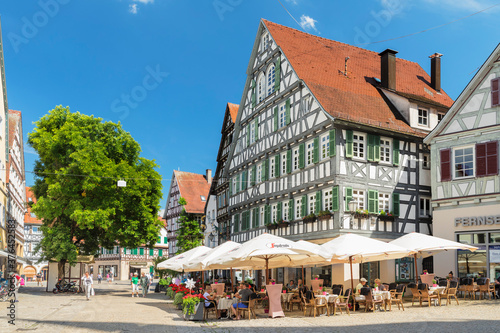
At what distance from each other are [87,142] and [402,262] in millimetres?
19562

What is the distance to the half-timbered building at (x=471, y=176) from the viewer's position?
73.3 feet

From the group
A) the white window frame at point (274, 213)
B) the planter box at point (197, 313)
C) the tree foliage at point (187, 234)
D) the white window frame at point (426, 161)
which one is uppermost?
the white window frame at point (426, 161)

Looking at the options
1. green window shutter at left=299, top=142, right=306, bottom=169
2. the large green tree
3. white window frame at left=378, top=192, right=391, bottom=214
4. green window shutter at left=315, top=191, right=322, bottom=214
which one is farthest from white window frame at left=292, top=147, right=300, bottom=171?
the large green tree

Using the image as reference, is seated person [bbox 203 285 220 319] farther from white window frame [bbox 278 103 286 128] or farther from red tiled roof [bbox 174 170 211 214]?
red tiled roof [bbox 174 170 211 214]

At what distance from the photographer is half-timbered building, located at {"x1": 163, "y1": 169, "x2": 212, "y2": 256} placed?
61.5m

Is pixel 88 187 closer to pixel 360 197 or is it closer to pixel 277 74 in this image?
pixel 277 74

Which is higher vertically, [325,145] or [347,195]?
[325,145]

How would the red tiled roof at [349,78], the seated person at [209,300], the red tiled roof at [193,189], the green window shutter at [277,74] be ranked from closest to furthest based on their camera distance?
the seated person at [209,300] < the red tiled roof at [349,78] < the green window shutter at [277,74] < the red tiled roof at [193,189]

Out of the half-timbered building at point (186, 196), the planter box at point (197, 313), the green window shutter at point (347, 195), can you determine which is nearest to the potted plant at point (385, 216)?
the green window shutter at point (347, 195)

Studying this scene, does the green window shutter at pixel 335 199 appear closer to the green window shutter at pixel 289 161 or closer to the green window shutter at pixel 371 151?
the green window shutter at pixel 371 151

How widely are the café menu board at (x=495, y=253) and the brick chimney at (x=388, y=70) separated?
1086 centimetres

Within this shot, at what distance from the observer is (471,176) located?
23.2 metres

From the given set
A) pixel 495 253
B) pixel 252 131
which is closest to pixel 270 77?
pixel 252 131

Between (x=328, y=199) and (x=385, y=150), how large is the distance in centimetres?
372
